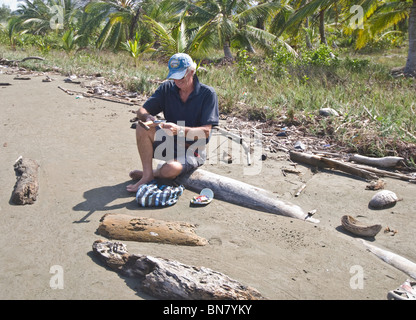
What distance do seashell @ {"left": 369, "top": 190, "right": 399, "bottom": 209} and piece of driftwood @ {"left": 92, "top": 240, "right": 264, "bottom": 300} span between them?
6.00ft

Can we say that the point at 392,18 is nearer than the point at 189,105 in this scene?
No

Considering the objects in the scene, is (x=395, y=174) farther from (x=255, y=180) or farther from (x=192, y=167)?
(x=192, y=167)

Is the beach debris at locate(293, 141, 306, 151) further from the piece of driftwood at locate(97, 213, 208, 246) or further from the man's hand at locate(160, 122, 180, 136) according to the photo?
the piece of driftwood at locate(97, 213, 208, 246)

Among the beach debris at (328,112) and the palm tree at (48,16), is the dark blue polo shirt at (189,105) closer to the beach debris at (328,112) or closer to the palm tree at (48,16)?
the beach debris at (328,112)

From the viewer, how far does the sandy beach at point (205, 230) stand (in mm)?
2488

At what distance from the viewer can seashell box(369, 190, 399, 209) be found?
3621 millimetres

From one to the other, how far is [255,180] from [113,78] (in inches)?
250

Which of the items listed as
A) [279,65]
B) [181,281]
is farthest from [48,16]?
[181,281]

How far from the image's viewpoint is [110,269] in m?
2.59

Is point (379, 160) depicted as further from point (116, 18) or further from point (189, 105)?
point (116, 18)

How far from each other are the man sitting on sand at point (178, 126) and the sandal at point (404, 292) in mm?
2104

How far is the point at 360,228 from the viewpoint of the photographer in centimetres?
317

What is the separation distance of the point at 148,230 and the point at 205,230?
0.45 metres

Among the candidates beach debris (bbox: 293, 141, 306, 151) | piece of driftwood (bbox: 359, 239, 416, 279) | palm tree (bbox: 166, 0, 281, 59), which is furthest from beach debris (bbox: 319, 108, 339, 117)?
palm tree (bbox: 166, 0, 281, 59)
